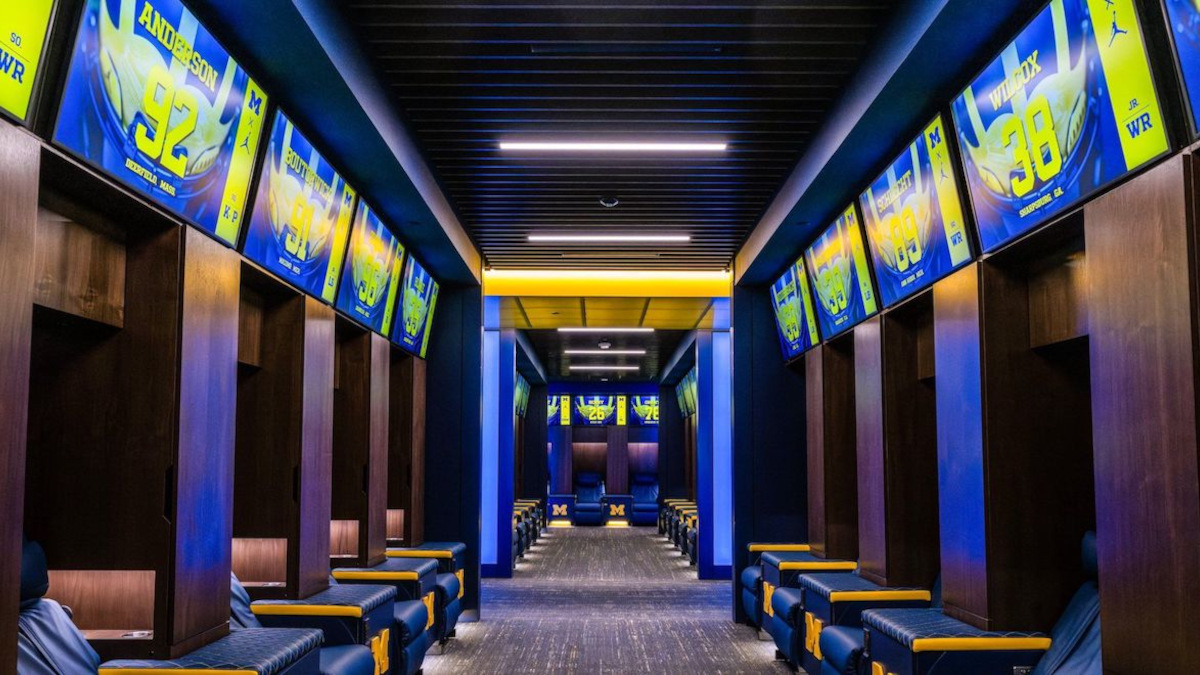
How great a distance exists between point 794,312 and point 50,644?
6.22 metres

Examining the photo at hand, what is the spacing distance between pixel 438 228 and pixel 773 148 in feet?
7.72

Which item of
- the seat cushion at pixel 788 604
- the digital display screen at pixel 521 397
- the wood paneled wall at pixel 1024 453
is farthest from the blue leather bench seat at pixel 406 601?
the digital display screen at pixel 521 397

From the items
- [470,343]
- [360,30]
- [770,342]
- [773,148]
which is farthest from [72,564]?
[770,342]

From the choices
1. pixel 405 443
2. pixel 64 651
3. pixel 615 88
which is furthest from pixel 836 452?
pixel 64 651

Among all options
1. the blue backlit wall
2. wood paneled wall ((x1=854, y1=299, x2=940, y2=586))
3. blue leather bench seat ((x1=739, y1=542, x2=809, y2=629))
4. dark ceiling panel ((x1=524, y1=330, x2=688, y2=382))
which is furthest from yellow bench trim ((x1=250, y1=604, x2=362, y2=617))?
dark ceiling panel ((x1=524, y1=330, x2=688, y2=382))

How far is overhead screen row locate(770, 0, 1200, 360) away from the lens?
2.95 m

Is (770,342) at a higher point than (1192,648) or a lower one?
higher

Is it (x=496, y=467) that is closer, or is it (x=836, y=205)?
(x=836, y=205)

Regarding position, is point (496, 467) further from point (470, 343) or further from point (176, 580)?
point (176, 580)

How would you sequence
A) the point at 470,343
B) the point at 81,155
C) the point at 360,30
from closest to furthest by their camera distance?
the point at 81,155 → the point at 360,30 → the point at 470,343

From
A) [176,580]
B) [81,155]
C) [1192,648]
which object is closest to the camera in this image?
[1192,648]

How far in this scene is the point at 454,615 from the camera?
7.82 metres

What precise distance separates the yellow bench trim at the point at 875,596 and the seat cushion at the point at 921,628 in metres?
0.61

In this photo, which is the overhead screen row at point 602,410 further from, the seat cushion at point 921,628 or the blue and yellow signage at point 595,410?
the seat cushion at point 921,628
